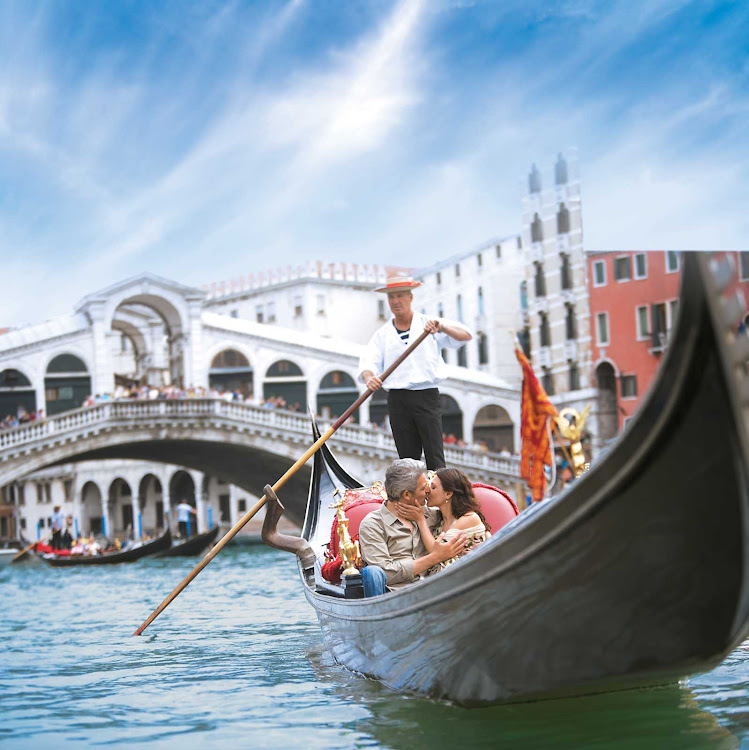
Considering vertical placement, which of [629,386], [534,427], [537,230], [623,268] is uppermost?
[537,230]

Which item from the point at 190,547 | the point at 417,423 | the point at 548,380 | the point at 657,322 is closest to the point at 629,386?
the point at 657,322

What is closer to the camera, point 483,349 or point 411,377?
point 411,377

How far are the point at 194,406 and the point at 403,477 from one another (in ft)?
35.2

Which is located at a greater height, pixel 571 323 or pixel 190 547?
pixel 571 323

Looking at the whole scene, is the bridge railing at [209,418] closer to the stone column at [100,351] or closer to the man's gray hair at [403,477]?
the stone column at [100,351]

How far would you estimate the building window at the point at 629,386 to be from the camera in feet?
46.7

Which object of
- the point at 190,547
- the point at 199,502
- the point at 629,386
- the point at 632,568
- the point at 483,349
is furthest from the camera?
the point at 199,502

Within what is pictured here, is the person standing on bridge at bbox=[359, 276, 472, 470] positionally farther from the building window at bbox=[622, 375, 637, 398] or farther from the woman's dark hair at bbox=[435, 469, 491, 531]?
the building window at bbox=[622, 375, 637, 398]

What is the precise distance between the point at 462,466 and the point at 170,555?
12.4 ft

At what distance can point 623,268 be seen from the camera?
14.2 meters

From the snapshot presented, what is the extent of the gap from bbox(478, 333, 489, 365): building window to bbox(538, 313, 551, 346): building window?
7.58 ft

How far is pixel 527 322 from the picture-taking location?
1694cm

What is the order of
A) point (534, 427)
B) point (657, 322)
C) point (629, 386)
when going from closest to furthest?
point (534, 427), point (657, 322), point (629, 386)

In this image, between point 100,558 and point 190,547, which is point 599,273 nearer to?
point 190,547
